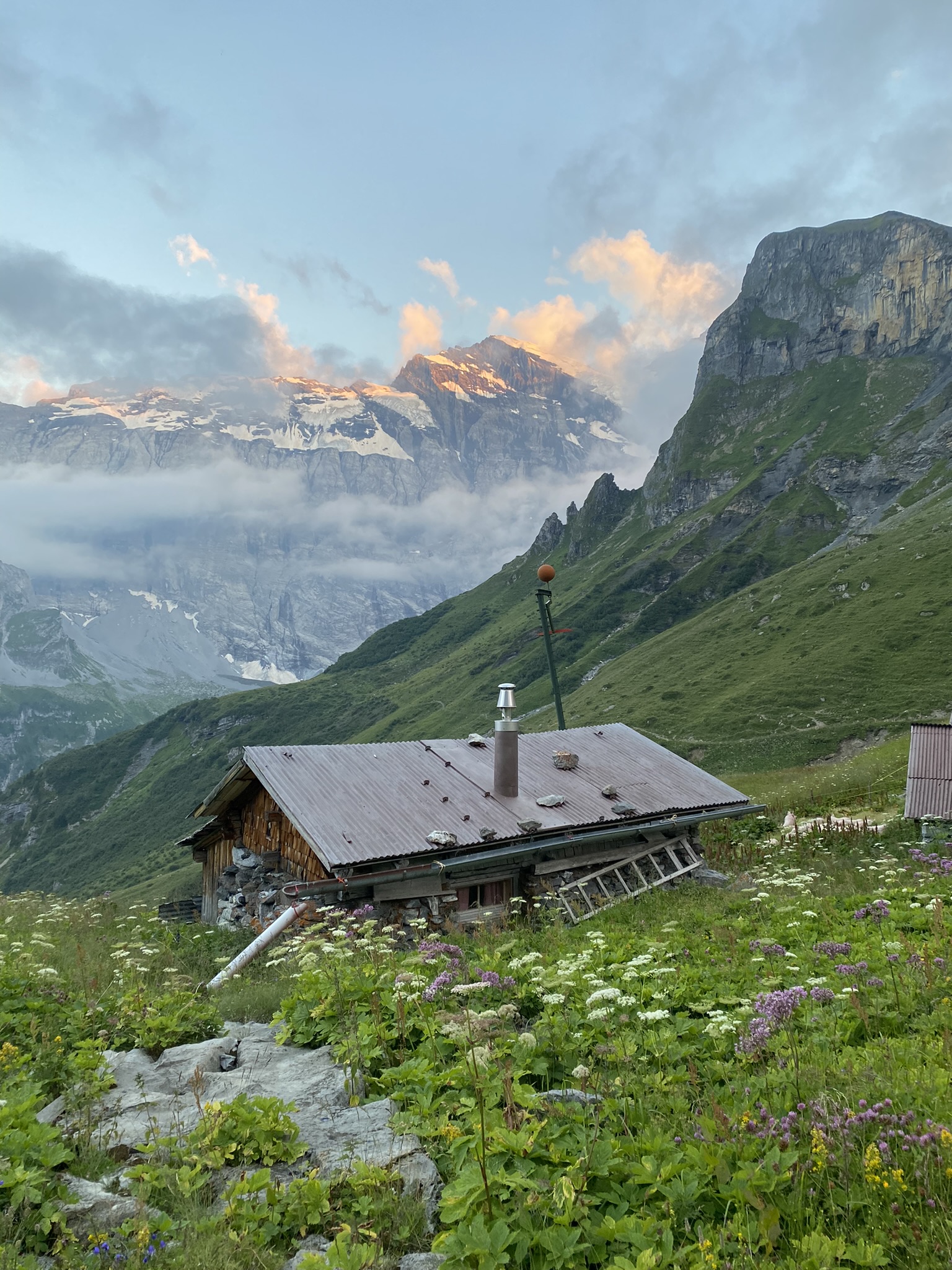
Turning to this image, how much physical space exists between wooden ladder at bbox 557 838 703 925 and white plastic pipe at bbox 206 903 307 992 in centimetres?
621

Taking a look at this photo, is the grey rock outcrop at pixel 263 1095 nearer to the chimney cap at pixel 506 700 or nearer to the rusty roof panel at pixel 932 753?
the chimney cap at pixel 506 700

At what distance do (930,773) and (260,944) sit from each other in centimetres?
2349

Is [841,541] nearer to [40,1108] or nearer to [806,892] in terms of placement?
[806,892]

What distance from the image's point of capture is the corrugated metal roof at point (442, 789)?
16.6 m

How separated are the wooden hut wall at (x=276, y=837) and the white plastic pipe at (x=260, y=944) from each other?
1338mm

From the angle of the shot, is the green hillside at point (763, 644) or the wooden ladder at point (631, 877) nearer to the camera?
the wooden ladder at point (631, 877)

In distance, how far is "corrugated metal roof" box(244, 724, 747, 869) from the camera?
16641 millimetres

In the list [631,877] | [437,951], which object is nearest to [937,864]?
[631,877]

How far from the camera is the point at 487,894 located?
17.9m

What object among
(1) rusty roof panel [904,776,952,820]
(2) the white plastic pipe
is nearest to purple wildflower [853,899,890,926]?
(2) the white plastic pipe

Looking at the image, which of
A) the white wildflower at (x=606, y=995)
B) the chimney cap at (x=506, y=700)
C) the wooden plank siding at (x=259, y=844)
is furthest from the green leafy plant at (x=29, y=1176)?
the chimney cap at (x=506, y=700)

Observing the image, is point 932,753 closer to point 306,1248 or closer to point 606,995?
point 606,995

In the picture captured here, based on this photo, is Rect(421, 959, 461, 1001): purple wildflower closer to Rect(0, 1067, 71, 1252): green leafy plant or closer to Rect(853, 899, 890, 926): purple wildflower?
Rect(0, 1067, 71, 1252): green leafy plant

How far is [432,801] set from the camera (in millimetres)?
Answer: 18547
